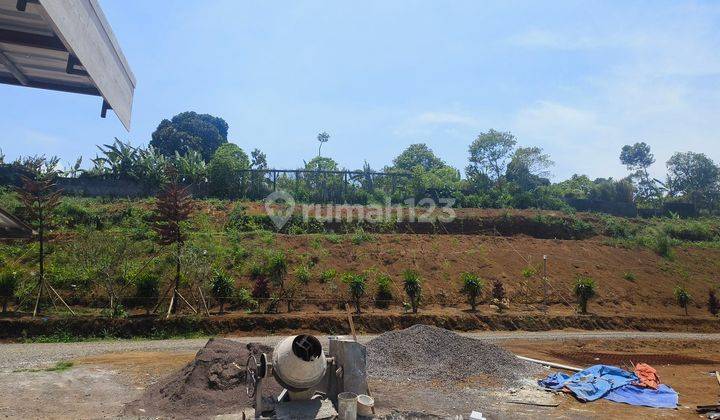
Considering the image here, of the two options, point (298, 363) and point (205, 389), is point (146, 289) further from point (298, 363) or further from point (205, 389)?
point (298, 363)

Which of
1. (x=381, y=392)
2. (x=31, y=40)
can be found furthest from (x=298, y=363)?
(x=31, y=40)

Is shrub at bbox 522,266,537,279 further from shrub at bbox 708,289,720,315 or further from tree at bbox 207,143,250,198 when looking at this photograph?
tree at bbox 207,143,250,198

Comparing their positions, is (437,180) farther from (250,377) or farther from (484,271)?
(250,377)

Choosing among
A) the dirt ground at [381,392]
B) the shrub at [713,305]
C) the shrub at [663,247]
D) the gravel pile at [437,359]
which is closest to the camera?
the dirt ground at [381,392]

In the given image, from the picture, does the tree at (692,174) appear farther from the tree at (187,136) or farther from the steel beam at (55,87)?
the steel beam at (55,87)

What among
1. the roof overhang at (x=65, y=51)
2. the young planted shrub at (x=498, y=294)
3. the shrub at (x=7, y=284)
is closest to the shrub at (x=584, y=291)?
the young planted shrub at (x=498, y=294)

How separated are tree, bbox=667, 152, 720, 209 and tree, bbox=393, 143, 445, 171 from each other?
27233 mm

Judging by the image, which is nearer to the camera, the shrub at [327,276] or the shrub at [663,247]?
the shrub at [327,276]

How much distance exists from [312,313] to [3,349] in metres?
10.1

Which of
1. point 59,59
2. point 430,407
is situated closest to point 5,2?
point 59,59

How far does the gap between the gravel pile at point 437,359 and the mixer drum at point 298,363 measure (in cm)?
485

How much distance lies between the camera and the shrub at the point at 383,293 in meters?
23.4

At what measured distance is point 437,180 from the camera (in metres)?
40.0

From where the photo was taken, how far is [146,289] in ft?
68.0
